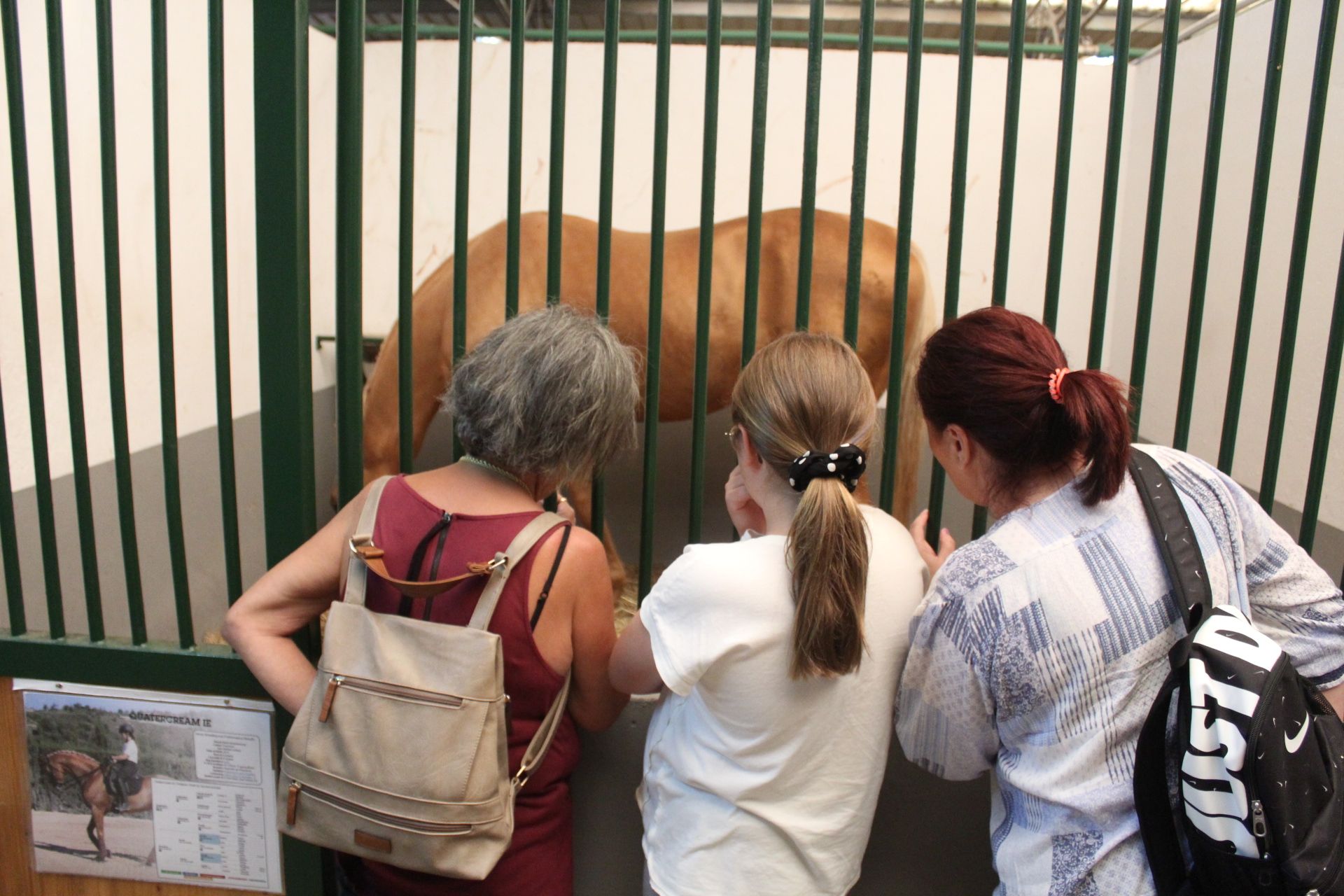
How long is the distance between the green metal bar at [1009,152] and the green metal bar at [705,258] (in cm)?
37

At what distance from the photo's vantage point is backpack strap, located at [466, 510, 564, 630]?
34.2 inches

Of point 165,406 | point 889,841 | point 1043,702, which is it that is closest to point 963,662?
point 1043,702

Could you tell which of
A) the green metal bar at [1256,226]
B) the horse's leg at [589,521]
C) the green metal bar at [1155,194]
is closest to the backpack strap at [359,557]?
the green metal bar at [1155,194]

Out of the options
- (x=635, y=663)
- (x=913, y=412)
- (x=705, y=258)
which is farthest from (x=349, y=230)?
(x=913, y=412)

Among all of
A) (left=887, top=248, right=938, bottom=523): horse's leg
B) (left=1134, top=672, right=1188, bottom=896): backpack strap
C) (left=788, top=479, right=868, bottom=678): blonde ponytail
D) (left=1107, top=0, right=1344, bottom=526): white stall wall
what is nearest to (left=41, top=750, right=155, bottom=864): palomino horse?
(left=788, top=479, right=868, bottom=678): blonde ponytail

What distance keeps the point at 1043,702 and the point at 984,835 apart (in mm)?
513

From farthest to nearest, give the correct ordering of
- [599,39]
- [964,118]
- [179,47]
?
1. [599,39]
2. [179,47]
3. [964,118]

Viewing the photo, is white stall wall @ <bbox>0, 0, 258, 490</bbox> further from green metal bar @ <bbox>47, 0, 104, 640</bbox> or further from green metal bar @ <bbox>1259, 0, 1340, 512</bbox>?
green metal bar @ <bbox>1259, 0, 1340, 512</bbox>

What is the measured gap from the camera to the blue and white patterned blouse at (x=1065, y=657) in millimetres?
777

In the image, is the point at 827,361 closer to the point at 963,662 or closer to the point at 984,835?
the point at 963,662

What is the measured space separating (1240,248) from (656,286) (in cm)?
256

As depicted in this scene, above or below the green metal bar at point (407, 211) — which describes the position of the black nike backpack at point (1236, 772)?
below

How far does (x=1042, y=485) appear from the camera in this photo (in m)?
0.84

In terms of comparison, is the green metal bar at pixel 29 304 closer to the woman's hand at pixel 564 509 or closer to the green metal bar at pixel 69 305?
the green metal bar at pixel 69 305
